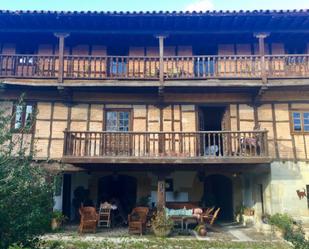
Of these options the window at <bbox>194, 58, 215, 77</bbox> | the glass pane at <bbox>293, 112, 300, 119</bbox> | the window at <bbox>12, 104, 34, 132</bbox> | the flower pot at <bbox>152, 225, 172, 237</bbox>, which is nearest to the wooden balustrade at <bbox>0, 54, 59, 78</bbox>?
the window at <bbox>12, 104, 34, 132</bbox>

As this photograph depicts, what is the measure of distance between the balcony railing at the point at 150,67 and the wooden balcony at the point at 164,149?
260cm

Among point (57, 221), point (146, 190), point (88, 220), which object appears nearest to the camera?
point (88, 220)

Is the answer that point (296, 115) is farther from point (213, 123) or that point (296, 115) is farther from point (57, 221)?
point (57, 221)

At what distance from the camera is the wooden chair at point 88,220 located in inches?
453

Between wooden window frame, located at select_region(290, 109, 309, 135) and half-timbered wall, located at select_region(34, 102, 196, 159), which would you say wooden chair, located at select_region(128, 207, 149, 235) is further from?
wooden window frame, located at select_region(290, 109, 309, 135)

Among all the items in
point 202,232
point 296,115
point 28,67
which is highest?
point 28,67

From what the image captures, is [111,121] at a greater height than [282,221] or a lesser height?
greater

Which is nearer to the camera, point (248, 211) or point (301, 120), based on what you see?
point (301, 120)

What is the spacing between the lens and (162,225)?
434 inches

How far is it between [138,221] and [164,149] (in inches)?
111

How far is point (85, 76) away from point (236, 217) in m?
9.38

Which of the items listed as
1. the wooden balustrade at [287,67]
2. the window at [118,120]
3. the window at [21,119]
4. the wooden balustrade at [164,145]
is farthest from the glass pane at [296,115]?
the window at [21,119]

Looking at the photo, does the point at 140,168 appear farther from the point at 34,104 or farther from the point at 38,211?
the point at 38,211

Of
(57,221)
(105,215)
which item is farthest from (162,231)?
(57,221)
